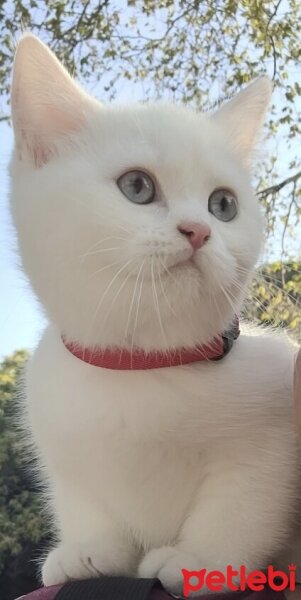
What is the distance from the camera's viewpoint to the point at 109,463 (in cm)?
59

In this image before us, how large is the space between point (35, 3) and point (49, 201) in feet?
6.96

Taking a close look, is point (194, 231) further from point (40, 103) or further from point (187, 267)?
point (40, 103)

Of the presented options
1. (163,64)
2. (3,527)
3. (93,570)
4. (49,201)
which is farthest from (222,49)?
(3,527)

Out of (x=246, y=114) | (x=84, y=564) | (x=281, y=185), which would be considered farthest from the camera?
(x=281, y=185)

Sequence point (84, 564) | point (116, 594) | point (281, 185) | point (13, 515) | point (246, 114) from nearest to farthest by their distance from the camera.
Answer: point (116, 594)
point (84, 564)
point (246, 114)
point (281, 185)
point (13, 515)

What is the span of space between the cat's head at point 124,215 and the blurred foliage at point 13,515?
9.54ft

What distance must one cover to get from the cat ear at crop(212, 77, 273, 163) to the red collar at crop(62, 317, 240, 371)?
276 mm

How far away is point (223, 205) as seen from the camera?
2.15ft

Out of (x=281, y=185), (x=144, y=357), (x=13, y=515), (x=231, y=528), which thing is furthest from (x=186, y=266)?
(x=13, y=515)

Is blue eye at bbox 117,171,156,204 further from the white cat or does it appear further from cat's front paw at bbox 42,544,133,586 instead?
cat's front paw at bbox 42,544,133,586

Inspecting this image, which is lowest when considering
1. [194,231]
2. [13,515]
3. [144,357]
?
[13,515]

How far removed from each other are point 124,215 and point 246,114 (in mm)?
313

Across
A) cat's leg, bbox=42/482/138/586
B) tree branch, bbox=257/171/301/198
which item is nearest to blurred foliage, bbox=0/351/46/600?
tree branch, bbox=257/171/301/198

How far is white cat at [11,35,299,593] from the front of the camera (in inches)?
22.4
